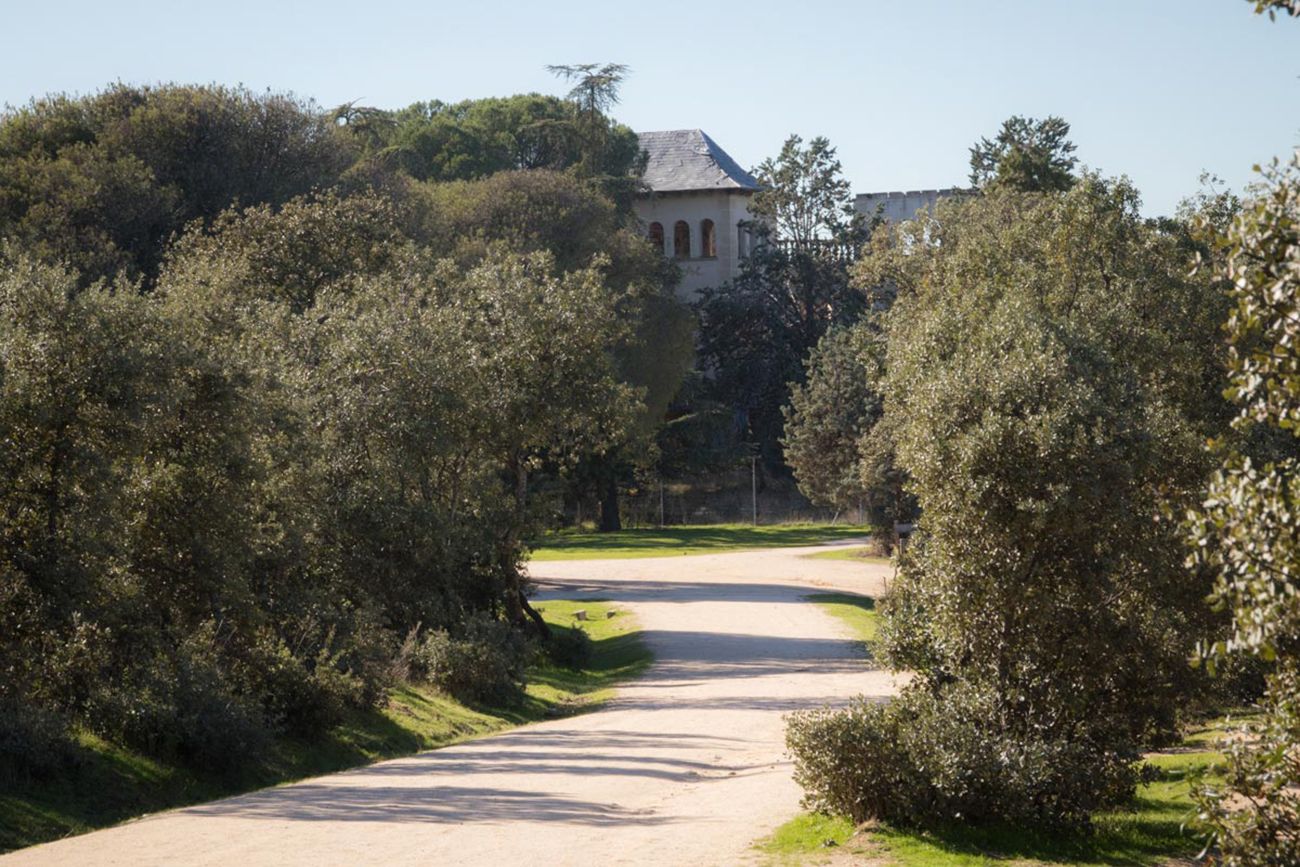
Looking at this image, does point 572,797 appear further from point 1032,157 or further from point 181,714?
point 1032,157

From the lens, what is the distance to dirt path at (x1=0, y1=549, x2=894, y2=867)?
40.0 feet

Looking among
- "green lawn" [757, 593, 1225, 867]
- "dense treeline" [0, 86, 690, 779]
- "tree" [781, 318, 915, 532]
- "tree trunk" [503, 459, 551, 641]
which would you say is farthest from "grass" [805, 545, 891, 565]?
"green lawn" [757, 593, 1225, 867]

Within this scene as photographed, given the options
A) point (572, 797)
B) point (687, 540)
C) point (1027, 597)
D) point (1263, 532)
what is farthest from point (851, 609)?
point (1263, 532)

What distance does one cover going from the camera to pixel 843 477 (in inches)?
2100

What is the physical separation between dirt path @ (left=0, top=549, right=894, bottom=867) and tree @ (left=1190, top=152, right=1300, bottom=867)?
5.50 m

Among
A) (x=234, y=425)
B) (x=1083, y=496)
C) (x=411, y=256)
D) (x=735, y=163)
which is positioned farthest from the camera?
(x=735, y=163)

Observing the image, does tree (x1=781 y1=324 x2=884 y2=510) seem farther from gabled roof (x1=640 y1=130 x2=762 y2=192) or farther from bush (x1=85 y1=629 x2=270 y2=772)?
bush (x1=85 y1=629 x2=270 y2=772)

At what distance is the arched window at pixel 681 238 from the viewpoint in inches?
3334

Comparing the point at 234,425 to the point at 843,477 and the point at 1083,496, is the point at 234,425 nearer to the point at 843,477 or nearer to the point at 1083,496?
the point at 1083,496

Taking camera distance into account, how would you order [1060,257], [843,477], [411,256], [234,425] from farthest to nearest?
1. [843,477]
2. [411,256]
3. [1060,257]
4. [234,425]

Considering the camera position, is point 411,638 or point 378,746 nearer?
point 378,746

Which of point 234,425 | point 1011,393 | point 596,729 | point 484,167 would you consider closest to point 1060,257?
point 1011,393

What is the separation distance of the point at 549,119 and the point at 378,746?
57.7 metres

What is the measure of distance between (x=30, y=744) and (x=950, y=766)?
8.62 m
